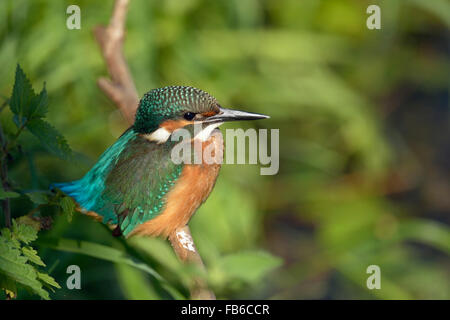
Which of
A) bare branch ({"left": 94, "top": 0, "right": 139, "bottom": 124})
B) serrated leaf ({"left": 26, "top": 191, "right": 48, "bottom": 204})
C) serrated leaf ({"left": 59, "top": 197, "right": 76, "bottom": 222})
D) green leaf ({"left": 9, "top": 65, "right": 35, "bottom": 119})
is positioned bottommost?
serrated leaf ({"left": 59, "top": 197, "right": 76, "bottom": 222})

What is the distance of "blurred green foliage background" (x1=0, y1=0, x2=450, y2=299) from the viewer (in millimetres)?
2293

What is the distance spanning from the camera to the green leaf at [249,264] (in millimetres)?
1496

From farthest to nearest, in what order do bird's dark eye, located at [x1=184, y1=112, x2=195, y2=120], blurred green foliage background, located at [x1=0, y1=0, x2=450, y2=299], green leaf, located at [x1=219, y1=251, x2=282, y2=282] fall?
blurred green foliage background, located at [x1=0, y1=0, x2=450, y2=299] → green leaf, located at [x1=219, y1=251, x2=282, y2=282] → bird's dark eye, located at [x1=184, y1=112, x2=195, y2=120]

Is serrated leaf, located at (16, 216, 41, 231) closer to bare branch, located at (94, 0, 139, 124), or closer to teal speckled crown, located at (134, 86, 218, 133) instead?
teal speckled crown, located at (134, 86, 218, 133)

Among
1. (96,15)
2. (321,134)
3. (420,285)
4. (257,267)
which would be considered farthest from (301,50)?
(257,267)

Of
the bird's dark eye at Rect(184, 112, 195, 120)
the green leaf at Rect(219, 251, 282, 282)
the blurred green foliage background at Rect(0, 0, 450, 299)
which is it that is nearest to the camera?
the bird's dark eye at Rect(184, 112, 195, 120)

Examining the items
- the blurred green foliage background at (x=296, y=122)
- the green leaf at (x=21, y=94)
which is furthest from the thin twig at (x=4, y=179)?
the blurred green foliage background at (x=296, y=122)

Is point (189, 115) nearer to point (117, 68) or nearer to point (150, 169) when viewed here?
point (150, 169)

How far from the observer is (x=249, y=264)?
5.06 ft

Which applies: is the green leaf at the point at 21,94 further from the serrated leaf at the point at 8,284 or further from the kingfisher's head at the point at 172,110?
the serrated leaf at the point at 8,284

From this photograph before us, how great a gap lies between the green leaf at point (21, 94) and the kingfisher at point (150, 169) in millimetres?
156

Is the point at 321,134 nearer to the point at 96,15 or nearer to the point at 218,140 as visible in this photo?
the point at 96,15

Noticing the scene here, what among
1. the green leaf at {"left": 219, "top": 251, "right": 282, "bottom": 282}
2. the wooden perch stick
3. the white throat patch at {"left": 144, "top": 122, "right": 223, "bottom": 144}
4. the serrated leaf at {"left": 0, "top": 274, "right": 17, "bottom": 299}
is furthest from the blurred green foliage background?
the white throat patch at {"left": 144, "top": 122, "right": 223, "bottom": 144}
